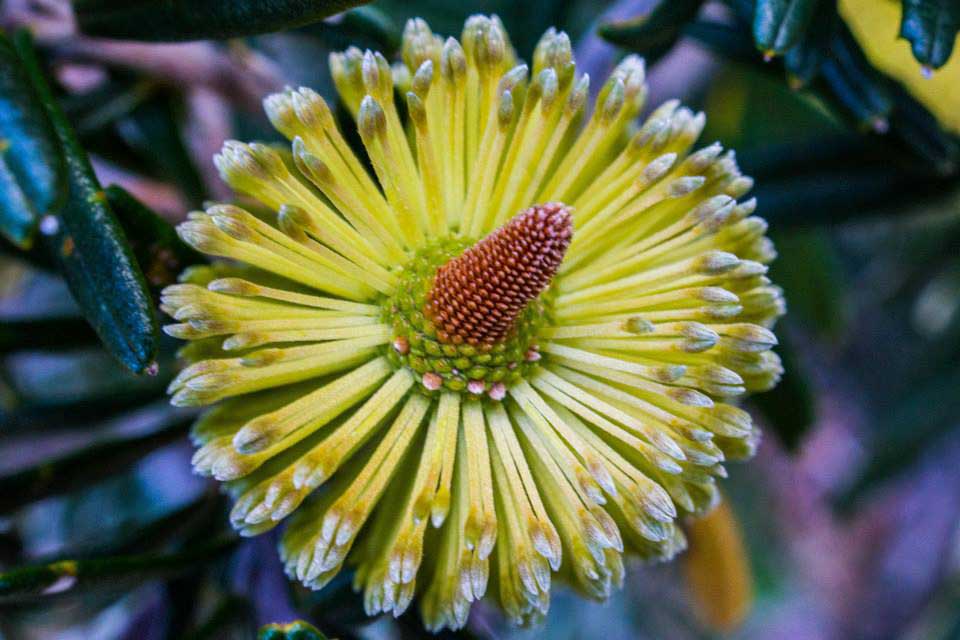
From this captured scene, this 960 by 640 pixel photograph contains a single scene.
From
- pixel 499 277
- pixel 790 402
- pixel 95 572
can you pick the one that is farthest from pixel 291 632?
pixel 790 402

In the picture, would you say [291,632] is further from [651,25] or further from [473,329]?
[651,25]

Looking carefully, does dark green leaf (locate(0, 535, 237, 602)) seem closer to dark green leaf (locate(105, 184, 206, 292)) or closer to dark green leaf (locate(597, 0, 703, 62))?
dark green leaf (locate(105, 184, 206, 292))

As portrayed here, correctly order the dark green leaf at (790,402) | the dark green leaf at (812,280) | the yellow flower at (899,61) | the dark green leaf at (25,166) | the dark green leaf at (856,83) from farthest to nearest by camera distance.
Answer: the dark green leaf at (812,280), the dark green leaf at (790,402), the yellow flower at (899,61), the dark green leaf at (856,83), the dark green leaf at (25,166)

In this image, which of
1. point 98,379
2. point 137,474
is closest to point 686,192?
point 137,474

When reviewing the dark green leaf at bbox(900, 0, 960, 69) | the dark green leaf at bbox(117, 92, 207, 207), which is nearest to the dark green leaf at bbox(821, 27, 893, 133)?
the dark green leaf at bbox(900, 0, 960, 69)

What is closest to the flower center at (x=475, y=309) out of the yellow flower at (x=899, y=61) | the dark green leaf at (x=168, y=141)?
the dark green leaf at (x=168, y=141)

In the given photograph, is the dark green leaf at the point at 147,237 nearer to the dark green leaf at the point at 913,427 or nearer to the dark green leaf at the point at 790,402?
the dark green leaf at the point at 790,402
